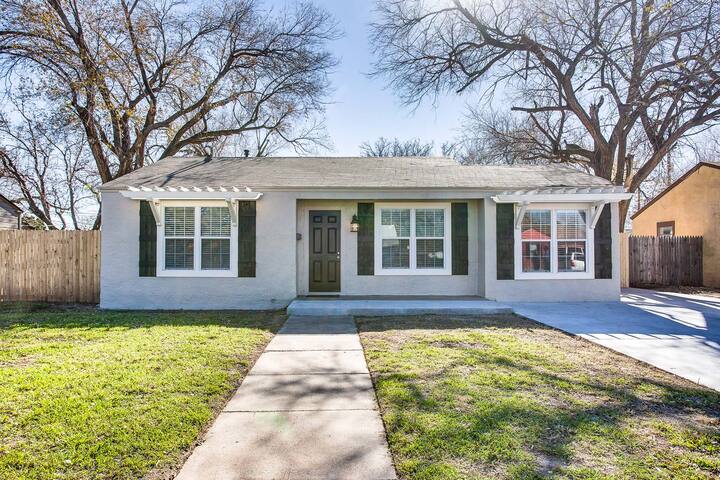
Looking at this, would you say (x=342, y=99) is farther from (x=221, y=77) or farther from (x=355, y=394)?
(x=355, y=394)

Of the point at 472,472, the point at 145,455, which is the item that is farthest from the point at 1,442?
the point at 472,472

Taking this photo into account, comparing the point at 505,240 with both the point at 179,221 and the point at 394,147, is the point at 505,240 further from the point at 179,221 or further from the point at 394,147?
the point at 394,147

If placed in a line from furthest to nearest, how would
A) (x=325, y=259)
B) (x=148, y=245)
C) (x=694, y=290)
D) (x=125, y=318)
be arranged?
(x=694, y=290) → (x=325, y=259) → (x=148, y=245) → (x=125, y=318)

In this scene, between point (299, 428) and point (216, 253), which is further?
point (216, 253)

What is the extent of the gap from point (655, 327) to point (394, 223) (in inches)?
219

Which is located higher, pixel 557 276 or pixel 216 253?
pixel 216 253

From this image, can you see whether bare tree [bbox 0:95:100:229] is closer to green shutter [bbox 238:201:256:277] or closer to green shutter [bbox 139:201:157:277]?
green shutter [bbox 139:201:157:277]

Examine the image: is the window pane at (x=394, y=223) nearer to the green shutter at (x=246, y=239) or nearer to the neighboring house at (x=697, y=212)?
the green shutter at (x=246, y=239)

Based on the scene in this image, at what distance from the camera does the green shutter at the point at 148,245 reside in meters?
9.08

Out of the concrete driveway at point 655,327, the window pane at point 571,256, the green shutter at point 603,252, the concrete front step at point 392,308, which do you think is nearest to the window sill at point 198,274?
the concrete front step at point 392,308

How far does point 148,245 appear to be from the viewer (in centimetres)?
909

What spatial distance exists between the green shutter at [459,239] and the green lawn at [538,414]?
4115mm

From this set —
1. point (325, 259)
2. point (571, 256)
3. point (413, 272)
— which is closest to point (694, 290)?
point (571, 256)

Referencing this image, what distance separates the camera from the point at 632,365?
486cm
